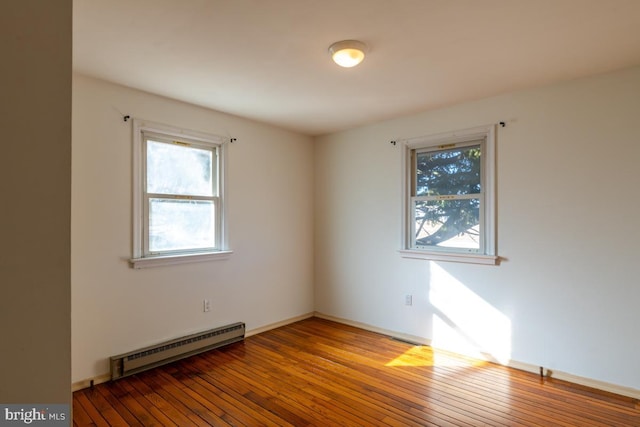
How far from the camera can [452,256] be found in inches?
141

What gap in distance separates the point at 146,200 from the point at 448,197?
9.82ft

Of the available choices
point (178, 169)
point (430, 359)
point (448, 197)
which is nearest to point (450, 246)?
point (448, 197)

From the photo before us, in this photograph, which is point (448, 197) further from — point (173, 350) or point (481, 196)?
point (173, 350)

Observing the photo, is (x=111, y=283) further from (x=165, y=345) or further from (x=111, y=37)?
(x=111, y=37)

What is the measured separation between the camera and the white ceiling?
1.94 metres

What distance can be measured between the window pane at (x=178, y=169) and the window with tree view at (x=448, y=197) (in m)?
2.30

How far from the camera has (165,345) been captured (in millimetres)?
3232

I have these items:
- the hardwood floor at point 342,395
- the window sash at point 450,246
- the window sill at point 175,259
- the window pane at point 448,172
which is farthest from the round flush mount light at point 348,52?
the hardwood floor at point 342,395

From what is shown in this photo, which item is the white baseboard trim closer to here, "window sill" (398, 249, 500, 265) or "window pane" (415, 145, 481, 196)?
"window sill" (398, 249, 500, 265)

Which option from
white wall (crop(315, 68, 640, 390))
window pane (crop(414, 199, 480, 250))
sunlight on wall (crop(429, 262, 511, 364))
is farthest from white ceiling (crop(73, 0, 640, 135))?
sunlight on wall (crop(429, 262, 511, 364))

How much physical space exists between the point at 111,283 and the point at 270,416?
1748mm

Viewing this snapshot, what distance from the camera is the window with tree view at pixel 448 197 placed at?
139 inches
